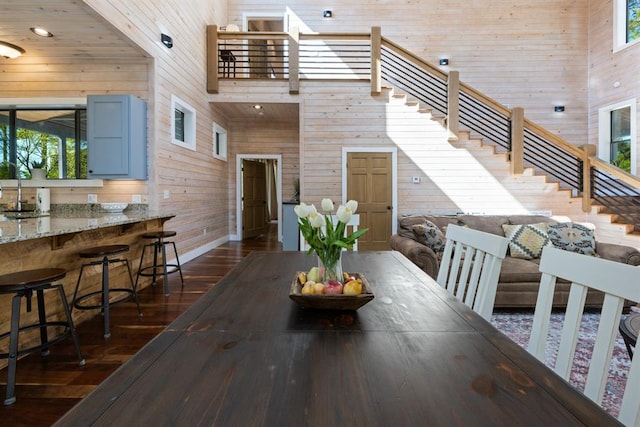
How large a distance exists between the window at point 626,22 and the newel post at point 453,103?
363 centimetres

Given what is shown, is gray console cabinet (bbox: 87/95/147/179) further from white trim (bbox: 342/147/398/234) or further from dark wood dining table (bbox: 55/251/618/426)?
dark wood dining table (bbox: 55/251/618/426)

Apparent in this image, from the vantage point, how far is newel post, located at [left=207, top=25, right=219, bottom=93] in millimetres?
6277

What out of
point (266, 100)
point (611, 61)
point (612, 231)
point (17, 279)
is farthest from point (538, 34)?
point (17, 279)

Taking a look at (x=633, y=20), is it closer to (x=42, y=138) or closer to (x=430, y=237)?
(x=430, y=237)

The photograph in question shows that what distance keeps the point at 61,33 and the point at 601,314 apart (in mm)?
5126

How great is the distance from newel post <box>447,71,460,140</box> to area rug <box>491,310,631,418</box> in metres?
3.54

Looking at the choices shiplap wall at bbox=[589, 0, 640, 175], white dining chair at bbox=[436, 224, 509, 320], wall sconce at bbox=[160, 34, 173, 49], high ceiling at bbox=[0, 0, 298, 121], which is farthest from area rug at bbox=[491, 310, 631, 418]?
wall sconce at bbox=[160, 34, 173, 49]

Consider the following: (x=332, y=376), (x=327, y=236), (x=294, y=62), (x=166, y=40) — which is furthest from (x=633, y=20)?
(x=332, y=376)

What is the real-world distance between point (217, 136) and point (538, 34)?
25.1 ft

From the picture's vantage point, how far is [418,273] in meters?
1.76

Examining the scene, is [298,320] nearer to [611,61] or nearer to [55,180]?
[55,180]

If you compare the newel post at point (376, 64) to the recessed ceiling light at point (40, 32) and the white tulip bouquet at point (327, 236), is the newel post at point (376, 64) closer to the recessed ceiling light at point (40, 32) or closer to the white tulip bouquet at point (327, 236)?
the recessed ceiling light at point (40, 32)

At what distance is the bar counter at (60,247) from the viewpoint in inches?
87.4

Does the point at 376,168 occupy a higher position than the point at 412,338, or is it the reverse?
the point at 376,168
